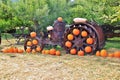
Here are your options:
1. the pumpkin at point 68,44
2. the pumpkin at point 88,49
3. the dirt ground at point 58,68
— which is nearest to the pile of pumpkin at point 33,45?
the pumpkin at point 68,44

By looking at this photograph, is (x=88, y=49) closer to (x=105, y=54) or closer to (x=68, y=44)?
(x=105, y=54)

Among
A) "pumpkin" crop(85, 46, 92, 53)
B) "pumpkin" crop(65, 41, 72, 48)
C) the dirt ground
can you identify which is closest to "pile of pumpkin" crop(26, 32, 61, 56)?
"pumpkin" crop(65, 41, 72, 48)

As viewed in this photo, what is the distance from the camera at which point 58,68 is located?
695cm

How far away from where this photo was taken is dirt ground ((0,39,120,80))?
20.3ft

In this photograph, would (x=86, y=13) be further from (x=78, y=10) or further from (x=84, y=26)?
(x=84, y=26)

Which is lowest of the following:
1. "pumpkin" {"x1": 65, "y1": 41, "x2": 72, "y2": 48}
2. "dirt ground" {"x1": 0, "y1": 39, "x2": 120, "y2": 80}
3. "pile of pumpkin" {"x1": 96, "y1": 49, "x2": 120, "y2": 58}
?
"dirt ground" {"x1": 0, "y1": 39, "x2": 120, "y2": 80}

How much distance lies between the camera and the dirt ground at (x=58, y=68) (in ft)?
20.3

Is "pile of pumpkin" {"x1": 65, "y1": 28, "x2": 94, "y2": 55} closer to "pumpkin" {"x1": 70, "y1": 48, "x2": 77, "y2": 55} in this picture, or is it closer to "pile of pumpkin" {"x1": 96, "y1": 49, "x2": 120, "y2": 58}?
"pumpkin" {"x1": 70, "y1": 48, "x2": 77, "y2": 55}

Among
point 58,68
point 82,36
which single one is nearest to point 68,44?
point 82,36

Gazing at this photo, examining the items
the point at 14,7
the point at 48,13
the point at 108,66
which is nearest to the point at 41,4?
the point at 48,13

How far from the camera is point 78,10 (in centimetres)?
1180

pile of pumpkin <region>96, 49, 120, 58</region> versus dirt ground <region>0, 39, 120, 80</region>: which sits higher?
pile of pumpkin <region>96, 49, 120, 58</region>

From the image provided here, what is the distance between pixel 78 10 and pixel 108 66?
16.2 feet

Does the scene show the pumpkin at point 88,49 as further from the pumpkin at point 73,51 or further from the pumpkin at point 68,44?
the pumpkin at point 68,44
